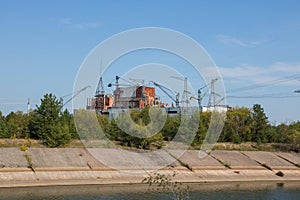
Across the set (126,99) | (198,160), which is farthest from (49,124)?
(126,99)

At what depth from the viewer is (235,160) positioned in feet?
145

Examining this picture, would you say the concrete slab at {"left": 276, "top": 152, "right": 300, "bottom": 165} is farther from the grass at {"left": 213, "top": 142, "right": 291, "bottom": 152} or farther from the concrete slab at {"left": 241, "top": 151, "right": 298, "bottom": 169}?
the grass at {"left": 213, "top": 142, "right": 291, "bottom": 152}

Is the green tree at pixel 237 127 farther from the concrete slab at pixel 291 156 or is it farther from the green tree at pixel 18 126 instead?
the green tree at pixel 18 126

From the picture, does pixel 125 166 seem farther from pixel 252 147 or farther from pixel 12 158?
pixel 252 147

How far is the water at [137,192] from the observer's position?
85.3 ft

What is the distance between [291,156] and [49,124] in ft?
96.3

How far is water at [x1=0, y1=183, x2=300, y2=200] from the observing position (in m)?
26.0

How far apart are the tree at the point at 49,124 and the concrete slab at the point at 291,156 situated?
25.8 metres

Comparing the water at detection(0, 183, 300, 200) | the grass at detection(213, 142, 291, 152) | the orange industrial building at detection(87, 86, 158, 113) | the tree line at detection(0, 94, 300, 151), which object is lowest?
the water at detection(0, 183, 300, 200)

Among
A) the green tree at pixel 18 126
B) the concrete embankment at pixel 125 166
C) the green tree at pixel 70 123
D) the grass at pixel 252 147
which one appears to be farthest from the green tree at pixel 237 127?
the green tree at pixel 18 126

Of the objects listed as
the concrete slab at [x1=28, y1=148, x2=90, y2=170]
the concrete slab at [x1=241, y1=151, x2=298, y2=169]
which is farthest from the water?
the concrete slab at [x1=241, y1=151, x2=298, y2=169]

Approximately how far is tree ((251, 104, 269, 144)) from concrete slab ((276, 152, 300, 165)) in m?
6.07

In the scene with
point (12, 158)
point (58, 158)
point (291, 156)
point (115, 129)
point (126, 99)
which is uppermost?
point (126, 99)

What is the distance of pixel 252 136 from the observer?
192 ft
